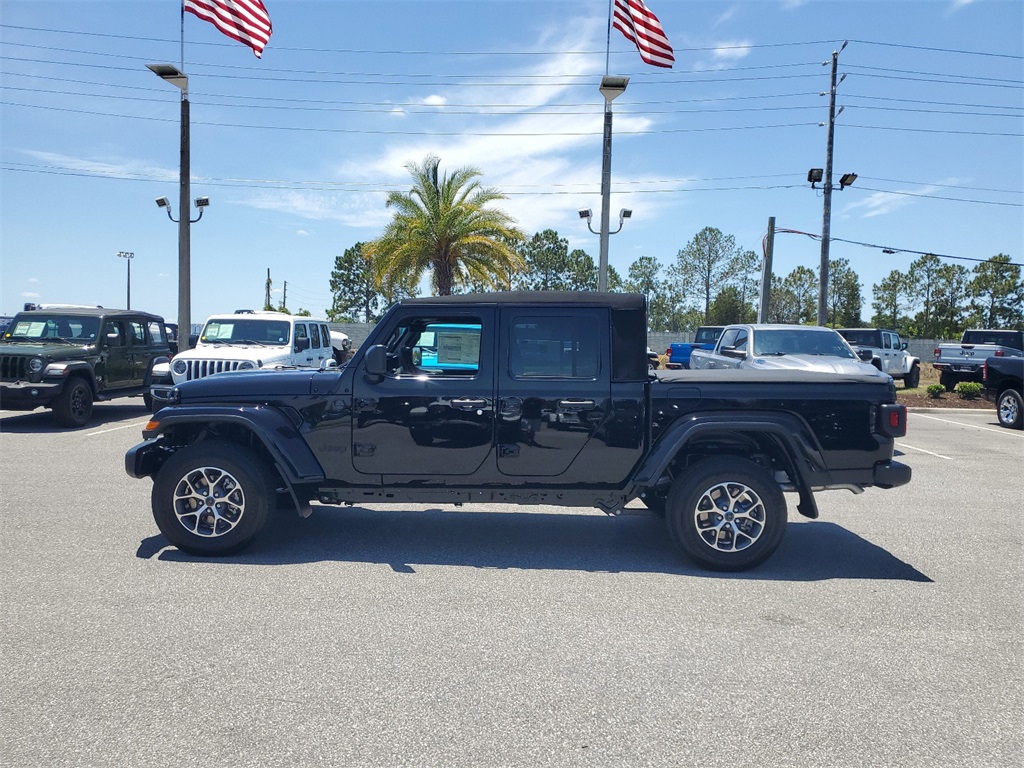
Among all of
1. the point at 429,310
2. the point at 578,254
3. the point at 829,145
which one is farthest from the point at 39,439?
the point at 578,254

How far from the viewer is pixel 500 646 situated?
3977 mm


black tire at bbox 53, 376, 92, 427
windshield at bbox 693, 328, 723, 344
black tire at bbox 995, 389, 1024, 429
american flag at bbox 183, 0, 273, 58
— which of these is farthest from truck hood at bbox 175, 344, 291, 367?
windshield at bbox 693, 328, 723, 344

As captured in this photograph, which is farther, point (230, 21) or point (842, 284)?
point (842, 284)

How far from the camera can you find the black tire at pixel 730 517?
209 inches

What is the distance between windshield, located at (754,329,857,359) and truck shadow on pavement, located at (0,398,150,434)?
1073 cm

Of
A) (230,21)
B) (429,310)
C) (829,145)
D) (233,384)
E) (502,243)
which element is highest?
(829,145)

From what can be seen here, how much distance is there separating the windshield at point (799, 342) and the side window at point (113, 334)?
11.5 m

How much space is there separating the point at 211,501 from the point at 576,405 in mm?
2769

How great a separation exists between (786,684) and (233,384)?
428 centimetres

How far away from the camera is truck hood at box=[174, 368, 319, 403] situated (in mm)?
5590

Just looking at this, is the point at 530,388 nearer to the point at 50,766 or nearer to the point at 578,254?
the point at 50,766

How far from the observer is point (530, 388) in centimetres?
547

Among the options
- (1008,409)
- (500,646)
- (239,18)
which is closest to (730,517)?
(500,646)

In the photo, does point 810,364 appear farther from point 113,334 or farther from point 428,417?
point 113,334
